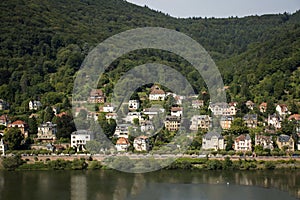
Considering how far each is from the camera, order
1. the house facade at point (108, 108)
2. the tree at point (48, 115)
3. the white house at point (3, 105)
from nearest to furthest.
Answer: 1. the tree at point (48, 115)
2. the house facade at point (108, 108)
3. the white house at point (3, 105)

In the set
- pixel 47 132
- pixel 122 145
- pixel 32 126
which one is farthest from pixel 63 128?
pixel 122 145

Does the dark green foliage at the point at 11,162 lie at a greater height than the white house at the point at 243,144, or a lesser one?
lesser

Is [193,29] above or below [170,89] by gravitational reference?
above

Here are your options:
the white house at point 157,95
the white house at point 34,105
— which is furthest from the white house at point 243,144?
the white house at point 34,105

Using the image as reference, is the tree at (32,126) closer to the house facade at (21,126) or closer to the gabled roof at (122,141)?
the house facade at (21,126)

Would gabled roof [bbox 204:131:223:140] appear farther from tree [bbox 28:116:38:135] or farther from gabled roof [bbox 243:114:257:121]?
tree [bbox 28:116:38:135]

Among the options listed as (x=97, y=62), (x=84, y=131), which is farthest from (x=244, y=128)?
(x=97, y=62)

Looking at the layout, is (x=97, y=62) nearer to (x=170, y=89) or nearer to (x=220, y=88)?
(x=170, y=89)
